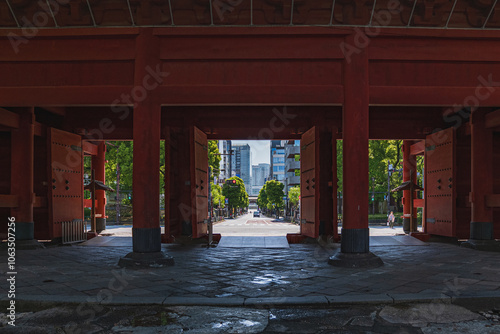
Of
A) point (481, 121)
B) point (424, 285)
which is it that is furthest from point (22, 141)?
point (481, 121)

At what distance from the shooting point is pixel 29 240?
420 inches

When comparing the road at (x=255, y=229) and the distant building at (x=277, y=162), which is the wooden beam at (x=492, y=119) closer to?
the road at (x=255, y=229)

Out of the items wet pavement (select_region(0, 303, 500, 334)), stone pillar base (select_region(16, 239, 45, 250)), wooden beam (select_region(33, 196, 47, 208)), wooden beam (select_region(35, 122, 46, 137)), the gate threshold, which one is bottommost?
the gate threshold

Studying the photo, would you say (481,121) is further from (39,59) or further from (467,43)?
(39,59)

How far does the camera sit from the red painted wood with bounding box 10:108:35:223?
10711 mm

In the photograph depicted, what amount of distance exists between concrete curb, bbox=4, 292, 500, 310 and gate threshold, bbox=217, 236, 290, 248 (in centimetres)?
578

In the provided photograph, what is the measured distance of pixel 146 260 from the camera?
25.6 feet

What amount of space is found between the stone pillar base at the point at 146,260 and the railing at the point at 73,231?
459 cm

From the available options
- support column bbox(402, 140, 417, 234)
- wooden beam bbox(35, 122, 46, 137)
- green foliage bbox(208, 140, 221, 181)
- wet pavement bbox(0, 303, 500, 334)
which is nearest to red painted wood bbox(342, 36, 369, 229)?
wet pavement bbox(0, 303, 500, 334)

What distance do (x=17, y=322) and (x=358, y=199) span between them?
615 centimetres

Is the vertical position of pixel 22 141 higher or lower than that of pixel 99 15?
lower

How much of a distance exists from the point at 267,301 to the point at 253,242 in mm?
6392

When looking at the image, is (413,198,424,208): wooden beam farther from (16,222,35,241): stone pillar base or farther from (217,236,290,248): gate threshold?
(16,222,35,241): stone pillar base

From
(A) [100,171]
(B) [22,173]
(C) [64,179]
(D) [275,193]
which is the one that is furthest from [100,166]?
(D) [275,193]
